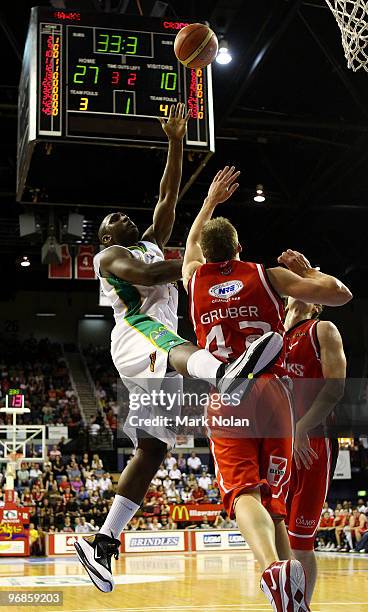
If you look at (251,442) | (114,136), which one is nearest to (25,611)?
(251,442)

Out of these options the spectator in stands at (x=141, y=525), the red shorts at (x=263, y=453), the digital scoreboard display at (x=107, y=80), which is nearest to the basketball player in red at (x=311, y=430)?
the red shorts at (x=263, y=453)

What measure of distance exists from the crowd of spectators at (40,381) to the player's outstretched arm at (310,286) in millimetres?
20818

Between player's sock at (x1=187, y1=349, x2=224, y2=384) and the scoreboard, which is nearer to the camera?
player's sock at (x1=187, y1=349, x2=224, y2=384)

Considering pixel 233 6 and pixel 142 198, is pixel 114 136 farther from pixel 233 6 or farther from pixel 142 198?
pixel 233 6

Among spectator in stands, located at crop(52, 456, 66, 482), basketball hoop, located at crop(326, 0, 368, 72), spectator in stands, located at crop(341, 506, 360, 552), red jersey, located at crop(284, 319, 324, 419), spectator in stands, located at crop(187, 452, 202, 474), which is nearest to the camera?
red jersey, located at crop(284, 319, 324, 419)

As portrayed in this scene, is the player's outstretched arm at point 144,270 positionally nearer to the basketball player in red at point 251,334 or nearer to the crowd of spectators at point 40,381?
the basketball player in red at point 251,334

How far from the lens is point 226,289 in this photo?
159 inches

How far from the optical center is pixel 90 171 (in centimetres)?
973

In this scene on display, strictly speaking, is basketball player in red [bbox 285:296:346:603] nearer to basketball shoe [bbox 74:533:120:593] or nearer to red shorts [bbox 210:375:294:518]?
red shorts [bbox 210:375:294:518]

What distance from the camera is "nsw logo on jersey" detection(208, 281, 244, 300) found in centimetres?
402

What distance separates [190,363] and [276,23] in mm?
8540

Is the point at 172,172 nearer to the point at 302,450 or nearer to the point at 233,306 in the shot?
the point at 233,306

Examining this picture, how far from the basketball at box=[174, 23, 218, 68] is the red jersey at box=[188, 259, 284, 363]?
8.79 ft

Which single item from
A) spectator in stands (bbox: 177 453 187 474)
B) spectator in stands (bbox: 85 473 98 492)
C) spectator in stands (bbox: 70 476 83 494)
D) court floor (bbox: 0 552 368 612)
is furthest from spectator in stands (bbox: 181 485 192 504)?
court floor (bbox: 0 552 368 612)
